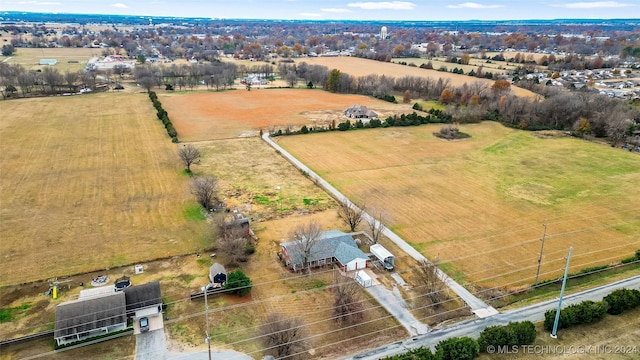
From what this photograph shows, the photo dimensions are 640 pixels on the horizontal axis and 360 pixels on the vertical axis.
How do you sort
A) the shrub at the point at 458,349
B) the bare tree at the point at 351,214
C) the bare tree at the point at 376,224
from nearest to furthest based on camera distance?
the shrub at the point at 458,349, the bare tree at the point at 376,224, the bare tree at the point at 351,214

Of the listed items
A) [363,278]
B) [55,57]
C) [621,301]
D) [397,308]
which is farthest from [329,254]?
[55,57]

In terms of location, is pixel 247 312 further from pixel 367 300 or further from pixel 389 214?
pixel 389 214

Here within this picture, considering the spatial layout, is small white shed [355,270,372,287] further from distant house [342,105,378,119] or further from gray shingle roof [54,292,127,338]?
distant house [342,105,378,119]

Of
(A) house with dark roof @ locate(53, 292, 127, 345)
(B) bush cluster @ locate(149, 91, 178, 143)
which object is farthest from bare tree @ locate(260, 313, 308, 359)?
(B) bush cluster @ locate(149, 91, 178, 143)

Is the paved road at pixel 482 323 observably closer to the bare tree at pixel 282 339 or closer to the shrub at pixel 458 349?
the shrub at pixel 458 349

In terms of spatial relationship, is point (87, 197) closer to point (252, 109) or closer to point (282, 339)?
point (282, 339)

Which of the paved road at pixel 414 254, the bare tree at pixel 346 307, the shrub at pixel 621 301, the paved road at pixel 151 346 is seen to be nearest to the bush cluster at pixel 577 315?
the shrub at pixel 621 301

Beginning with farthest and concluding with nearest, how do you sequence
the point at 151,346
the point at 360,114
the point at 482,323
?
the point at 360,114
the point at 482,323
the point at 151,346
